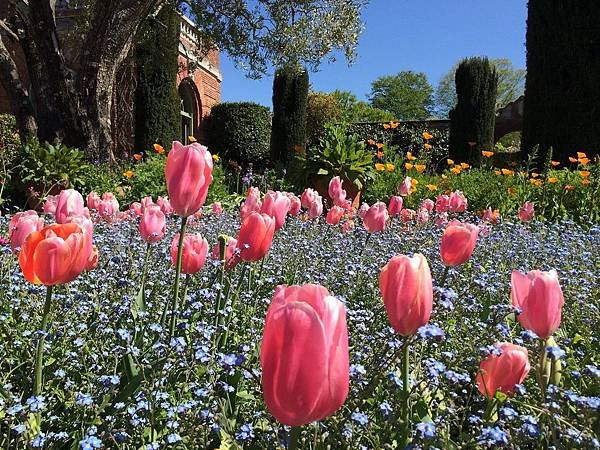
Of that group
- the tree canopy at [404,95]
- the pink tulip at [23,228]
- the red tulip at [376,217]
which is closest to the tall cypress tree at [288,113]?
the red tulip at [376,217]

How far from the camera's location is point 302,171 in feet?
30.1

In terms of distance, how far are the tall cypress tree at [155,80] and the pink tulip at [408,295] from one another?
13569 millimetres

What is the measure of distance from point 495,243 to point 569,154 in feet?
23.1

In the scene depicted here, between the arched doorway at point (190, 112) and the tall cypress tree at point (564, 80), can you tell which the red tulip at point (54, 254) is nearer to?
the tall cypress tree at point (564, 80)

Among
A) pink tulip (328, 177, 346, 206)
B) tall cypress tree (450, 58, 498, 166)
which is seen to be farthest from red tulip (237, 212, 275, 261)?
tall cypress tree (450, 58, 498, 166)

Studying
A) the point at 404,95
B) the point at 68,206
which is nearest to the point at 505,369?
the point at 68,206

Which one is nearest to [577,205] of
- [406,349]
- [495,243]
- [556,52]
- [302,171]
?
[495,243]

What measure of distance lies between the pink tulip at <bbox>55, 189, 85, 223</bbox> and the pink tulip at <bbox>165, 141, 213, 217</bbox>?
2.15 feet

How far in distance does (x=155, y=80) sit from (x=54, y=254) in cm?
1368

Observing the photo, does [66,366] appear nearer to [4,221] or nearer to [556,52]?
[4,221]

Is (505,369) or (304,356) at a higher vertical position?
(304,356)

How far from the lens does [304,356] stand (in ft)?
2.21

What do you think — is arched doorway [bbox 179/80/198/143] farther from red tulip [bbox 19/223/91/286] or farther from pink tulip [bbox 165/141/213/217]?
red tulip [bbox 19/223/91/286]

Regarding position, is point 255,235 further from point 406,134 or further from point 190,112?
point 190,112
